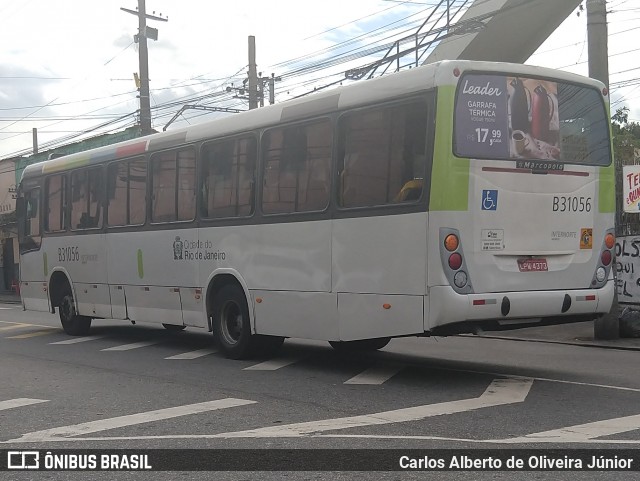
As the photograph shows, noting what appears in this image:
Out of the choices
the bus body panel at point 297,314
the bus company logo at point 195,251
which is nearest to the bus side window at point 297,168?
the bus body panel at point 297,314

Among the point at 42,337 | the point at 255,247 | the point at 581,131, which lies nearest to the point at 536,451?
the point at 581,131

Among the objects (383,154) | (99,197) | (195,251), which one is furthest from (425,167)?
(99,197)

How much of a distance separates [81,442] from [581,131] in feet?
20.7

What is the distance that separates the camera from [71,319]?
1552 cm

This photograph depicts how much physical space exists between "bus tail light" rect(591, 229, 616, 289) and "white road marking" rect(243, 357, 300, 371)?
410cm

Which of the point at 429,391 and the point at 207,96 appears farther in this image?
the point at 207,96

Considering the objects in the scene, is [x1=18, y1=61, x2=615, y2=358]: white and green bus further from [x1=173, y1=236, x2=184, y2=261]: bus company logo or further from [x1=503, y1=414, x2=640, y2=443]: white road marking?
[x1=503, y1=414, x2=640, y2=443]: white road marking

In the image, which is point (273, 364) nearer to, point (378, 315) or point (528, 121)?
point (378, 315)

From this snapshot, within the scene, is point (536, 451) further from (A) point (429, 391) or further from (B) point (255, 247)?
(B) point (255, 247)

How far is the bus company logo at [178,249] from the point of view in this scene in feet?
40.1

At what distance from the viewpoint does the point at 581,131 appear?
30.6 feet

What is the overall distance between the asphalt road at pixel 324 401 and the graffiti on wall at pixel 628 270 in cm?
212

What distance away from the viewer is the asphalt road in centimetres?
634

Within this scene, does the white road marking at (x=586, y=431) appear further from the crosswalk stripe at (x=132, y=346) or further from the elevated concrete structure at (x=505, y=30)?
the elevated concrete structure at (x=505, y=30)
